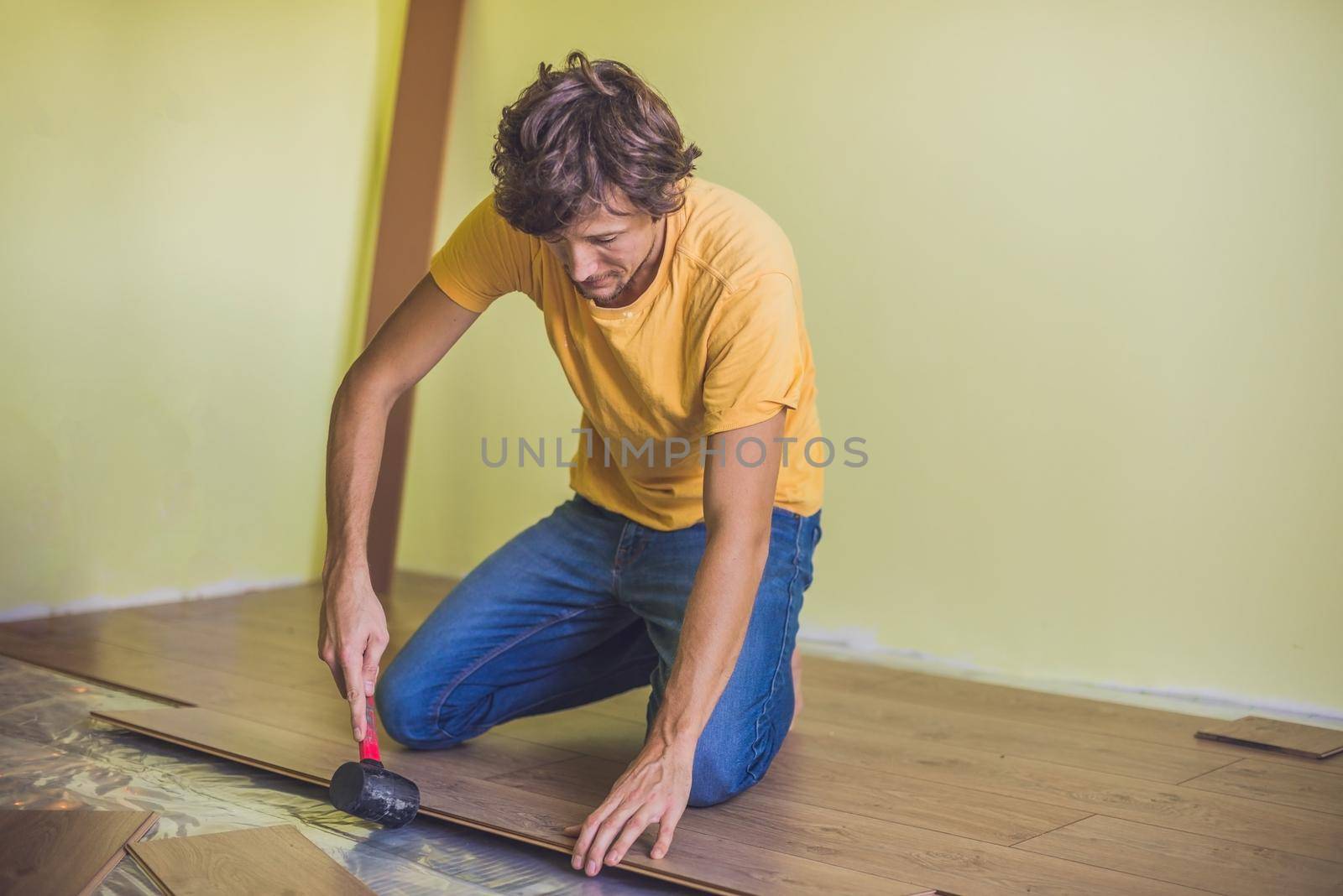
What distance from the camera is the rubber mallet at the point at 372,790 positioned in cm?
173

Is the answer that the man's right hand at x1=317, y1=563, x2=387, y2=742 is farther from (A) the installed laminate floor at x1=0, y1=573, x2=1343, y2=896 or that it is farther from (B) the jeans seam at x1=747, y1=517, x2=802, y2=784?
(B) the jeans seam at x1=747, y1=517, x2=802, y2=784

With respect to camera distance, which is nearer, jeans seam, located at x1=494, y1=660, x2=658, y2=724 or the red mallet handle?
the red mallet handle

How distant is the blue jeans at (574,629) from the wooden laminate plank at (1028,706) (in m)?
0.73

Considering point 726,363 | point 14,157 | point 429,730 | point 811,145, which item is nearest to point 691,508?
point 726,363

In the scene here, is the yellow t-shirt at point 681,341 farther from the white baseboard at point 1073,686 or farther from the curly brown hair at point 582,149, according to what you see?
the white baseboard at point 1073,686

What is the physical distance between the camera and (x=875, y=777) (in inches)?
87.3

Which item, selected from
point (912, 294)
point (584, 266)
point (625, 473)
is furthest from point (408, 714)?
point (912, 294)

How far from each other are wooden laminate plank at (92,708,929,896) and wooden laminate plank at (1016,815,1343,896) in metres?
0.33

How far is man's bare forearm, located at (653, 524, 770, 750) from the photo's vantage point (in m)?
1.70

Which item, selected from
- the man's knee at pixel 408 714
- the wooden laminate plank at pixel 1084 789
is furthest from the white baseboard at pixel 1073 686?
the man's knee at pixel 408 714

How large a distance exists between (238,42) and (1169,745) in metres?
2.84

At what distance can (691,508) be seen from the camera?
2.18 m

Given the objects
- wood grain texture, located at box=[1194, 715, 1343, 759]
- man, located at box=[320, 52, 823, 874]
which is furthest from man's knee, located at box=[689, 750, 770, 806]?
wood grain texture, located at box=[1194, 715, 1343, 759]

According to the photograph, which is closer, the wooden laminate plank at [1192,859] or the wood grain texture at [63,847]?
the wood grain texture at [63,847]
